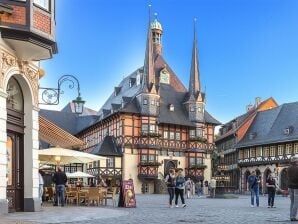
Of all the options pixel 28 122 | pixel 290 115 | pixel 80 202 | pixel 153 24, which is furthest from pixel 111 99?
pixel 28 122

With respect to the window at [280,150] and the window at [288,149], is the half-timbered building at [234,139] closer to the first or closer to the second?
the window at [280,150]

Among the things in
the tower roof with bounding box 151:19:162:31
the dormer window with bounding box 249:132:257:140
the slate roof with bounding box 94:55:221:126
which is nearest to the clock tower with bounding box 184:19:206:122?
the slate roof with bounding box 94:55:221:126

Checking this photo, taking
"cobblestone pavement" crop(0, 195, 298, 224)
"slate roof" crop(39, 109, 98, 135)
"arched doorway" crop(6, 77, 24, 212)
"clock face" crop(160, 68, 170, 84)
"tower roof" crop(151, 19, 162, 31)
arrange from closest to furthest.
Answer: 1. "cobblestone pavement" crop(0, 195, 298, 224)
2. "arched doorway" crop(6, 77, 24, 212)
3. "clock face" crop(160, 68, 170, 84)
4. "tower roof" crop(151, 19, 162, 31)
5. "slate roof" crop(39, 109, 98, 135)

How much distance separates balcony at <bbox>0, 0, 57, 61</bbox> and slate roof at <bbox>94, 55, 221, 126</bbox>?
4554cm

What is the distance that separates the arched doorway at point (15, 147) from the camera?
16.0m

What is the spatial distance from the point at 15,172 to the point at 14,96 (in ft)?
7.60

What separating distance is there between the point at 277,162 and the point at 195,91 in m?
13.7

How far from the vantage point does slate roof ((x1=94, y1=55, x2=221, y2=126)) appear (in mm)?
64688

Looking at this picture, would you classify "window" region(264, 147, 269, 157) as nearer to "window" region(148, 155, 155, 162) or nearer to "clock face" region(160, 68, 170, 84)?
"window" region(148, 155, 155, 162)

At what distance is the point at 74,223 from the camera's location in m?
12.7

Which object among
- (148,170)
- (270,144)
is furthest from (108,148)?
(270,144)

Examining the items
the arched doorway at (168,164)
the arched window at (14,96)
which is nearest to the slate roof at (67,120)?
the arched doorway at (168,164)

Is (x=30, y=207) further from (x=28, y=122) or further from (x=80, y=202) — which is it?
(x=80, y=202)

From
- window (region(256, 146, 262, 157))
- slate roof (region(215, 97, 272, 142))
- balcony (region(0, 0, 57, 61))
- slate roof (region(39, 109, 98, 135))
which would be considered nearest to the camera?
balcony (region(0, 0, 57, 61))
